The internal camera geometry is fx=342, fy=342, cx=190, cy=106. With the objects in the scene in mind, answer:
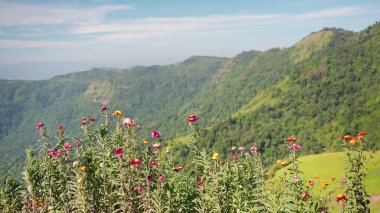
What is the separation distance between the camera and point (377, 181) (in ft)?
95.7

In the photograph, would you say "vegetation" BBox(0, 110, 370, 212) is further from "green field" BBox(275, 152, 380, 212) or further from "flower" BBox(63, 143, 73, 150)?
"green field" BBox(275, 152, 380, 212)

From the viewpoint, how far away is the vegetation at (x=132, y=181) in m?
7.09

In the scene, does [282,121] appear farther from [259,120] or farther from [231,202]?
[231,202]

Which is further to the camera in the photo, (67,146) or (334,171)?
(334,171)

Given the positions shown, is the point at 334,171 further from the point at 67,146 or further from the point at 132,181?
the point at 67,146

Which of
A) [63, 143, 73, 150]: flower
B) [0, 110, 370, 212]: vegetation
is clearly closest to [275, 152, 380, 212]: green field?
[0, 110, 370, 212]: vegetation

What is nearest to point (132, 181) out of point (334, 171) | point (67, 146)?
point (67, 146)

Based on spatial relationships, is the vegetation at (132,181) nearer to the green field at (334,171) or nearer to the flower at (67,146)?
the flower at (67,146)

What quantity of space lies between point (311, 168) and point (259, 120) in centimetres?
13769

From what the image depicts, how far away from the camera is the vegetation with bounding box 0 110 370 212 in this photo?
709 centimetres

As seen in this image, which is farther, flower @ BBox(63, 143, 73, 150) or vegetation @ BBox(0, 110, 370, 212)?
flower @ BBox(63, 143, 73, 150)

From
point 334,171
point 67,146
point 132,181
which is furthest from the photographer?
point 334,171

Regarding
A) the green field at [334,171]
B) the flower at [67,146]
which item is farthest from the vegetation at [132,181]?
the green field at [334,171]

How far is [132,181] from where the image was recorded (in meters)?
7.39
